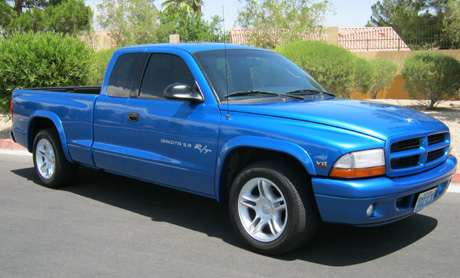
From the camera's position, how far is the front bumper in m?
4.00

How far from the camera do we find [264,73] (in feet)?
18.2

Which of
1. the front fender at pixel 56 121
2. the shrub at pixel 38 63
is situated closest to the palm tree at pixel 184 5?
the shrub at pixel 38 63

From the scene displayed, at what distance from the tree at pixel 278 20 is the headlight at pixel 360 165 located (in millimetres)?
19518

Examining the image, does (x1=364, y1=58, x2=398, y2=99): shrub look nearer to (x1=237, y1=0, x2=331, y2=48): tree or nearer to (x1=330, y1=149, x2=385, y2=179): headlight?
(x1=237, y1=0, x2=331, y2=48): tree

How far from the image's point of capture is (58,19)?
25.5 metres

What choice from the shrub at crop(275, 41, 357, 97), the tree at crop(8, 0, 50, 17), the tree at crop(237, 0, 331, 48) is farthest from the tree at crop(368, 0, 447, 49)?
the tree at crop(8, 0, 50, 17)

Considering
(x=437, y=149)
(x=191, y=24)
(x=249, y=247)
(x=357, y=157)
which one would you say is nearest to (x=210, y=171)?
(x=249, y=247)

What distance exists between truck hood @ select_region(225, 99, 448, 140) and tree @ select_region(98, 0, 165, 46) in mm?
34361

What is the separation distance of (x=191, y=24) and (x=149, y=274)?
48699 mm

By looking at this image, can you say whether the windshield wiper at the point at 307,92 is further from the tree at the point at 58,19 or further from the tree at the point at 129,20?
the tree at the point at 129,20

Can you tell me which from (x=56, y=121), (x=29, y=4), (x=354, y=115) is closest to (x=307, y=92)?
(x=354, y=115)

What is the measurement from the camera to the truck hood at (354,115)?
13.9ft

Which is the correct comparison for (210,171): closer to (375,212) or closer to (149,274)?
(149,274)

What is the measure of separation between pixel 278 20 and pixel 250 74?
19349 millimetres
